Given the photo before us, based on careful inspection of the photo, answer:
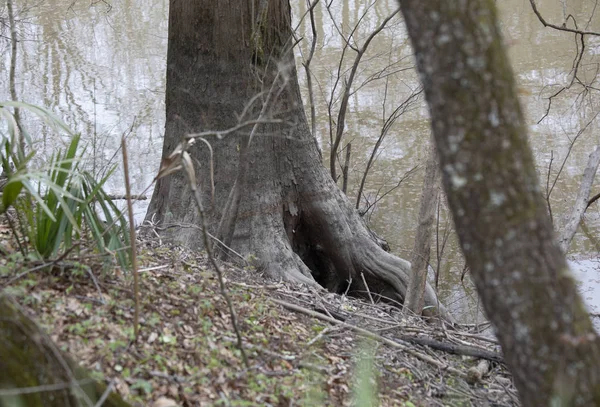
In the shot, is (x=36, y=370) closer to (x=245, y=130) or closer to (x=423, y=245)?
(x=245, y=130)

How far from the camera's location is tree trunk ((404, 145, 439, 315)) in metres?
6.02

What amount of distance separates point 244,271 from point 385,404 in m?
2.01

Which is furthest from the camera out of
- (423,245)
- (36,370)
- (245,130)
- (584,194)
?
(584,194)

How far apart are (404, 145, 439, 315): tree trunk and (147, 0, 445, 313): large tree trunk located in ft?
3.06

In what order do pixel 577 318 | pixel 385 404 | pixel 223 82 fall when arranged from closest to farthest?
pixel 577 318 → pixel 385 404 → pixel 223 82

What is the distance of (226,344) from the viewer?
354cm

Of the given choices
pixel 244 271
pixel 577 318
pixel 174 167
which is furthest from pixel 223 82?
pixel 577 318

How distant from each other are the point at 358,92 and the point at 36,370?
10942 mm

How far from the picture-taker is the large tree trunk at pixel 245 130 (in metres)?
5.66

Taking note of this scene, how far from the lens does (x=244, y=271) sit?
5.32m

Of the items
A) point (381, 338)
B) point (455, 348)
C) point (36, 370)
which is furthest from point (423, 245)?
point (36, 370)

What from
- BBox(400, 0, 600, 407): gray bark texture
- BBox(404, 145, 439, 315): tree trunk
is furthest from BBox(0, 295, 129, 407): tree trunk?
BBox(404, 145, 439, 315): tree trunk

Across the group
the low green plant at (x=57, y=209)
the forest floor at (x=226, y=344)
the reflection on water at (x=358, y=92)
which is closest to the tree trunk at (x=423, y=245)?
the forest floor at (x=226, y=344)

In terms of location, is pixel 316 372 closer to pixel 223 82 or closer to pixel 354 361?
pixel 354 361
